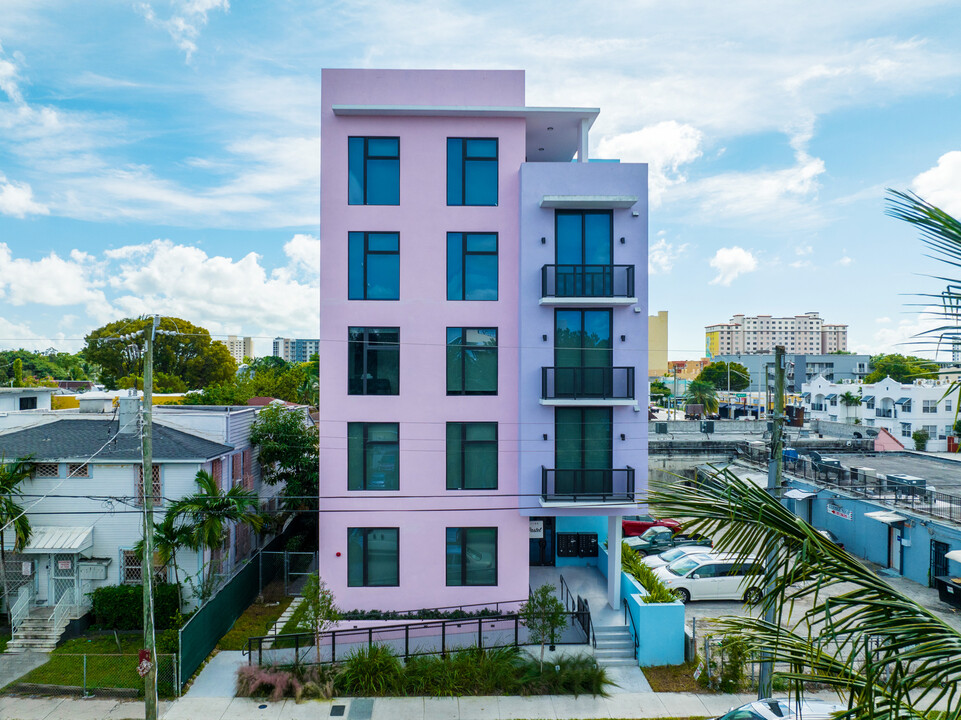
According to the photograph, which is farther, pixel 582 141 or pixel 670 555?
pixel 670 555

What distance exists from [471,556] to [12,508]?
1341cm

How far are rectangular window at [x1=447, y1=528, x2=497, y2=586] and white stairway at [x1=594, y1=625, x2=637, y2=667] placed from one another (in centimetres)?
320

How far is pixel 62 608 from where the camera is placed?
17.7 metres

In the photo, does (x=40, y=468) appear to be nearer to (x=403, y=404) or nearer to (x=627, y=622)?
(x=403, y=404)

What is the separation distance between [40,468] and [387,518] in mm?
10999

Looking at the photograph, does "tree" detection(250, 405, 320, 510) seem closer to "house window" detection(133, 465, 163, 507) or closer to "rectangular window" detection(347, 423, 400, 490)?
"house window" detection(133, 465, 163, 507)

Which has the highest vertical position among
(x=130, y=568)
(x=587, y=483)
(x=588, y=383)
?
(x=588, y=383)

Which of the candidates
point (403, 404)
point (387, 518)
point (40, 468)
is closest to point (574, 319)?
point (403, 404)

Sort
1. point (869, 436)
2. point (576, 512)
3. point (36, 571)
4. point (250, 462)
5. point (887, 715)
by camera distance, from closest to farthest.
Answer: point (887, 715)
point (576, 512)
point (36, 571)
point (250, 462)
point (869, 436)

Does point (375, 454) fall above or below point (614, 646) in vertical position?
above

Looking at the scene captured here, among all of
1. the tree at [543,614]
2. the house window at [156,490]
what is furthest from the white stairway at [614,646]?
the house window at [156,490]

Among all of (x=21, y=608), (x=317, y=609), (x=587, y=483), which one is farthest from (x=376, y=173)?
(x=21, y=608)

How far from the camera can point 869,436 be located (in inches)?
1938

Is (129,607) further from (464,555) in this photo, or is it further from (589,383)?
(589,383)
